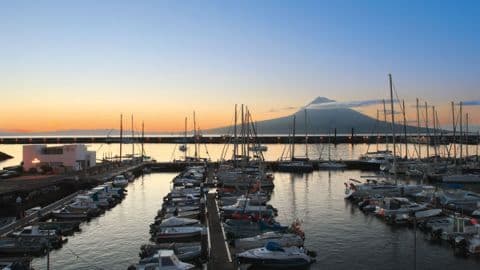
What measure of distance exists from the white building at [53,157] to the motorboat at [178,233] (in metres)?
34.5

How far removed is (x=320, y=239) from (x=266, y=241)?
562cm

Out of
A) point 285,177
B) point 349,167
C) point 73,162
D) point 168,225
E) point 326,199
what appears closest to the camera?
point 168,225

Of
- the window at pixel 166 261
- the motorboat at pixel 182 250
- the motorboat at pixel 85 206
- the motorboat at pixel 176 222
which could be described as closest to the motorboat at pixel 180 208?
the motorboat at pixel 176 222

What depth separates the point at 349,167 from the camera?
244 ft

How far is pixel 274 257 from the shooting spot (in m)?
22.0

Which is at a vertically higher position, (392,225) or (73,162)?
(73,162)

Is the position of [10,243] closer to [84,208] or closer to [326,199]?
[84,208]

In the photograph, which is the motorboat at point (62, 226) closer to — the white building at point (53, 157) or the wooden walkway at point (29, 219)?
the wooden walkway at point (29, 219)

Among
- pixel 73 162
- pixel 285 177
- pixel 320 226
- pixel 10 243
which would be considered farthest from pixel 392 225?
pixel 73 162

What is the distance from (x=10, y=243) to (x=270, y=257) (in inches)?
552

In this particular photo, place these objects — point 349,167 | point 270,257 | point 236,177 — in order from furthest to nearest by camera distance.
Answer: point 349,167 → point 236,177 → point 270,257

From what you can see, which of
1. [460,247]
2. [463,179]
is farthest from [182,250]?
[463,179]

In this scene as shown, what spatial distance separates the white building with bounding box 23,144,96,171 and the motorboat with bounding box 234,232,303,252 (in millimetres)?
38845

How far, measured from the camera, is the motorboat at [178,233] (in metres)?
26.4
